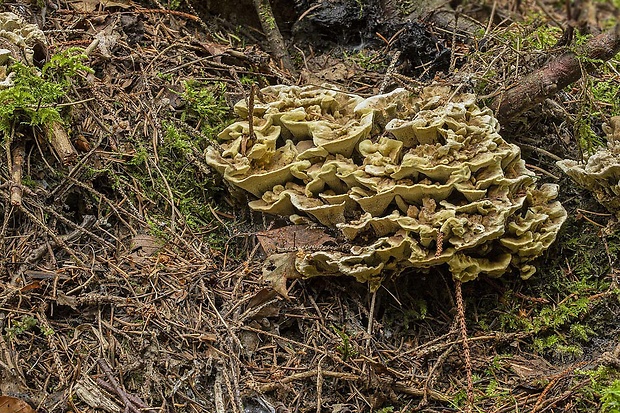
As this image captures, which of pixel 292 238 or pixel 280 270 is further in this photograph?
pixel 292 238

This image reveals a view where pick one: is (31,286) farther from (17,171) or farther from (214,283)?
(214,283)

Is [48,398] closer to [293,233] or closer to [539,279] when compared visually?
[293,233]

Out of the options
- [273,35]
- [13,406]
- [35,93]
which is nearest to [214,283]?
[13,406]

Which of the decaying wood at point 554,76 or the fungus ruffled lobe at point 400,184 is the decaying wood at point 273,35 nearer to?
the fungus ruffled lobe at point 400,184

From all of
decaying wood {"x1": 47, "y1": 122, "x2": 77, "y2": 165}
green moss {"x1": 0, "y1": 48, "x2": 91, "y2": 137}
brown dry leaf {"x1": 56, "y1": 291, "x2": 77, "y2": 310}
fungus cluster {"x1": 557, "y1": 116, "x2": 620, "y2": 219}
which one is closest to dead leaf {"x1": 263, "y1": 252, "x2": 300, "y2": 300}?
brown dry leaf {"x1": 56, "y1": 291, "x2": 77, "y2": 310}

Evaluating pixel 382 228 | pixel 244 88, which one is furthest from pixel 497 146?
pixel 244 88

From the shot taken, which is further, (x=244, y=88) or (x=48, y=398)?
(x=244, y=88)

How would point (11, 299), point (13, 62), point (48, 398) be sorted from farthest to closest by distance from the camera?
point (13, 62) < point (11, 299) < point (48, 398)
